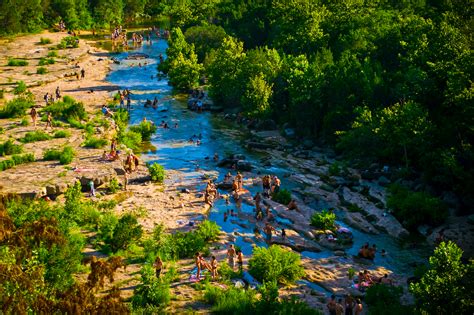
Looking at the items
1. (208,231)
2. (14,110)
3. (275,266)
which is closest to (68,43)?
(14,110)

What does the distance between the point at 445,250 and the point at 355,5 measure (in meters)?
58.1

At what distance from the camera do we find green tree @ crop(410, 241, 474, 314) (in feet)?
64.3

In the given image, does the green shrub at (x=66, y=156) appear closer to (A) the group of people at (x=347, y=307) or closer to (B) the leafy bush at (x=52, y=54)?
(A) the group of people at (x=347, y=307)

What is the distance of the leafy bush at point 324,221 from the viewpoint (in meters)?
37.8

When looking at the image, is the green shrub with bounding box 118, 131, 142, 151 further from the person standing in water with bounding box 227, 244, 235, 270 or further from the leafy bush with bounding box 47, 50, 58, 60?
the leafy bush with bounding box 47, 50, 58, 60

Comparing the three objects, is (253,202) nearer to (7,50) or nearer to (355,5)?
(355,5)

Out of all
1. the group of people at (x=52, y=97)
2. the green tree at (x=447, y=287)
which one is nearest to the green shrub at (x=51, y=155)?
the group of people at (x=52, y=97)

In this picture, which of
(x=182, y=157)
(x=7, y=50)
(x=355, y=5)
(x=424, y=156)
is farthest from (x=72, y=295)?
(x=7, y=50)

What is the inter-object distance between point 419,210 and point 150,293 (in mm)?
20959

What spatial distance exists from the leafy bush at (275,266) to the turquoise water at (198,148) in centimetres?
367

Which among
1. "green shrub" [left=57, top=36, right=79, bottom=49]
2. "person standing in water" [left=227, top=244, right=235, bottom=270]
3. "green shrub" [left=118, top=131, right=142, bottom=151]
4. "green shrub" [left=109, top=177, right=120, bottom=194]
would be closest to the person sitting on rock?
"person standing in water" [left=227, top=244, right=235, bottom=270]

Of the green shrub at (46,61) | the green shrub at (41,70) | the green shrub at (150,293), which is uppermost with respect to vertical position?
the green shrub at (46,61)

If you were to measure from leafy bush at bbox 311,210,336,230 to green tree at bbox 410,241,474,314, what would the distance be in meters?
16.5

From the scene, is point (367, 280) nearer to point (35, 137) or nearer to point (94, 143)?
point (94, 143)
